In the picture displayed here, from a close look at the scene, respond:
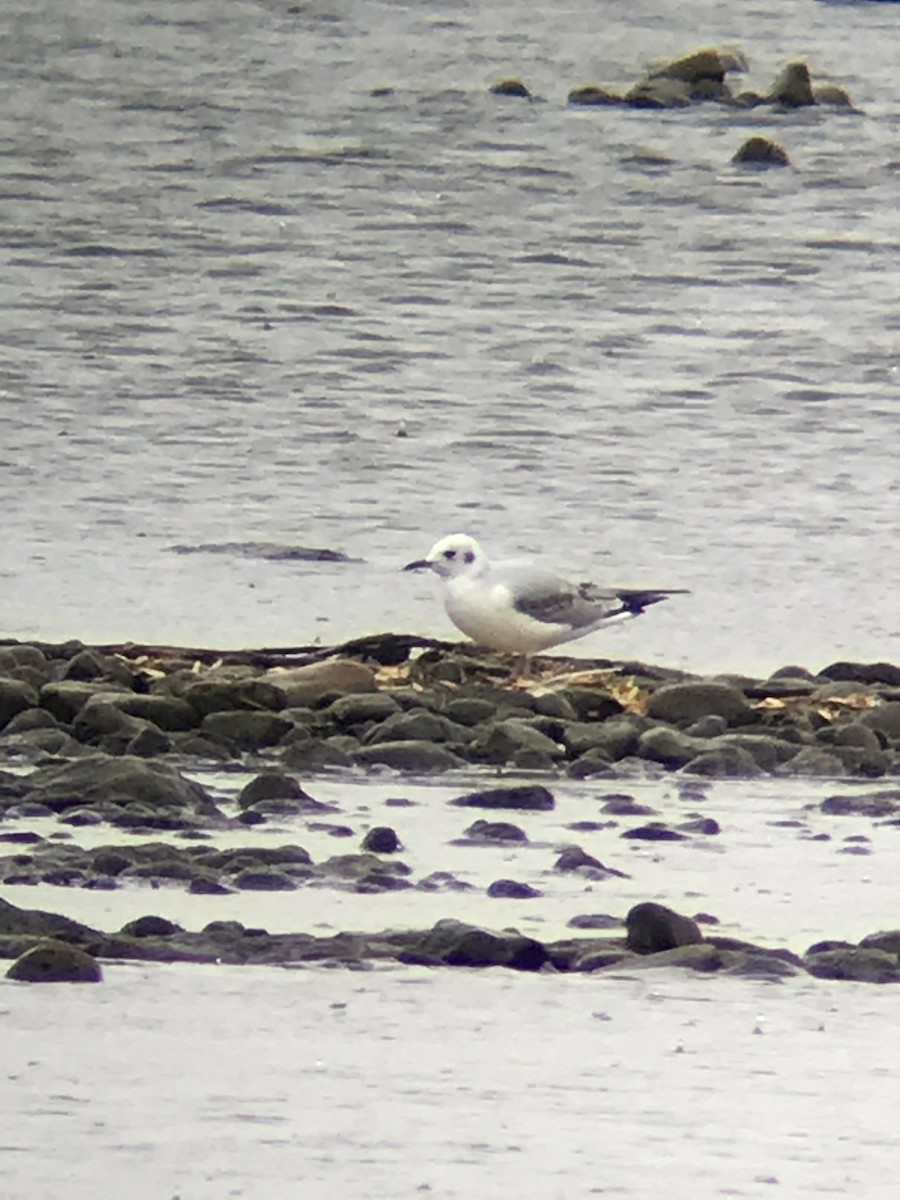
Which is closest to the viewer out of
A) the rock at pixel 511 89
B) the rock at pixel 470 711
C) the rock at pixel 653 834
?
the rock at pixel 653 834

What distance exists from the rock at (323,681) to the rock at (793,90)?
16416 mm

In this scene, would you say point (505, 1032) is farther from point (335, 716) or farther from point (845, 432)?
point (845, 432)

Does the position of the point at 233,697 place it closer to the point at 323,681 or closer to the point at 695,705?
the point at 323,681

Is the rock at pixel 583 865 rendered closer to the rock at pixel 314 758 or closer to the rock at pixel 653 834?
the rock at pixel 653 834

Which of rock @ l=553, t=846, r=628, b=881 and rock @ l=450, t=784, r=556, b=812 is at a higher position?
rock @ l=553, t=846, r=628, b=881

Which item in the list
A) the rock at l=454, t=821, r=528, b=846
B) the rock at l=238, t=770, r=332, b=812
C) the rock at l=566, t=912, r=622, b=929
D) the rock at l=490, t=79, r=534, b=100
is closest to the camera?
the rock at l=566, t=912, r=622, b=929

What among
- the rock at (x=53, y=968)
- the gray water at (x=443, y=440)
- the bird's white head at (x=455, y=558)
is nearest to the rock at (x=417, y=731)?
the gray water at (x=443, y=440)

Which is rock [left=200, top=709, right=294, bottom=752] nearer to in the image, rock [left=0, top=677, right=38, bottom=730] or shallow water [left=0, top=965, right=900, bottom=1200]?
rock [left=0, top=677, right=38, bottom=730]

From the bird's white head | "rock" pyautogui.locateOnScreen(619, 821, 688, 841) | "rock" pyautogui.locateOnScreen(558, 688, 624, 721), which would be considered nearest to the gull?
the bird's white head

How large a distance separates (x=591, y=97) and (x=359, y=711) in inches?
681

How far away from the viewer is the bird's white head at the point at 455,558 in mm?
8930

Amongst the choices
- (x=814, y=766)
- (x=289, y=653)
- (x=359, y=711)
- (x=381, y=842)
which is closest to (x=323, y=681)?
(x=359, y=711)

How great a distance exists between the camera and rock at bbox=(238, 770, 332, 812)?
262 inches

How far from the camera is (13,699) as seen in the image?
7.58 metres
